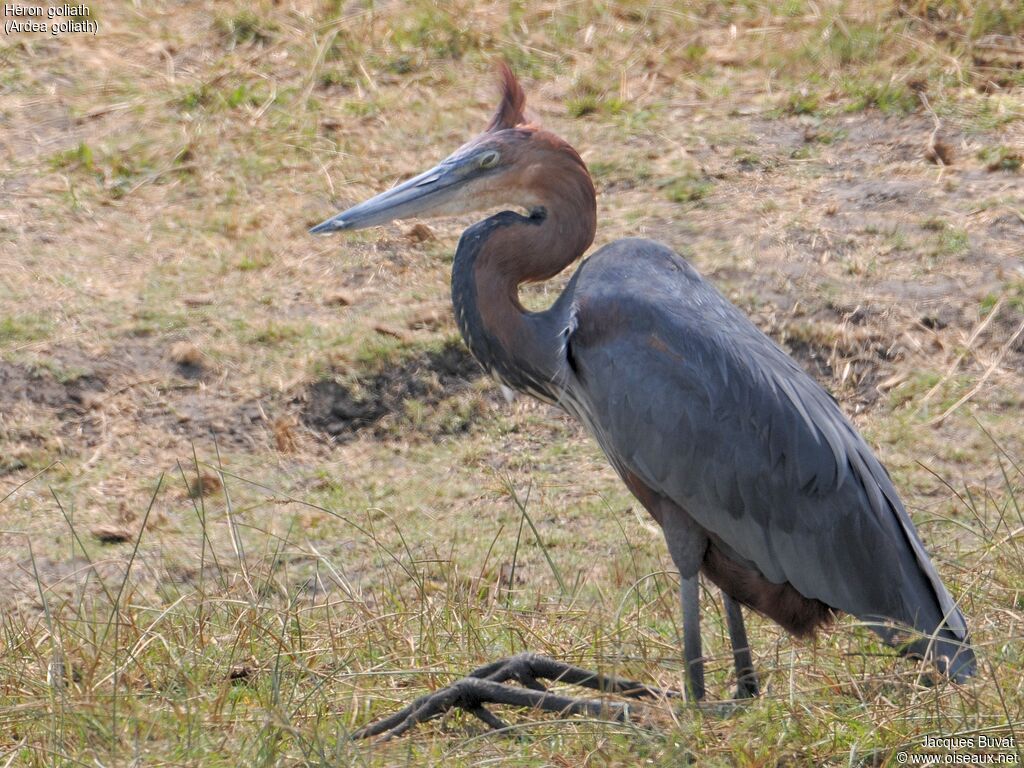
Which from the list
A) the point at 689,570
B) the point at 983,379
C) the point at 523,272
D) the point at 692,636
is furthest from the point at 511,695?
the point at 983,379

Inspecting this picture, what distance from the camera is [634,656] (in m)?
4.13

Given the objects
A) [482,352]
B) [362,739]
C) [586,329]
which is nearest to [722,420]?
[586,329]

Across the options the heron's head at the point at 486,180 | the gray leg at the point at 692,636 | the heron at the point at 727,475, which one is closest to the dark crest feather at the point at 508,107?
the heron's head at the point at 486,180

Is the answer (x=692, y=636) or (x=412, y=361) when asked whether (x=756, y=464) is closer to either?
(x=692, y=636)

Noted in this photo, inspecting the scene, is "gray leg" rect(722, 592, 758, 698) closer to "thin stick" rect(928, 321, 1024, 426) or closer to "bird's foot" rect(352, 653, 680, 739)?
"bird's foot" rect(352, 653, 680, 739)

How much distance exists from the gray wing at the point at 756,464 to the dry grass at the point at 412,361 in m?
0.23

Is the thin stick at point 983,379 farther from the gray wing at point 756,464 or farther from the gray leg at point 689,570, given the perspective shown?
the gray leg at point 689,570

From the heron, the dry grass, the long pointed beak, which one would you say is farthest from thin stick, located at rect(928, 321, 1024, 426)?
the long pointed beak

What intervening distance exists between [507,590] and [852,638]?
1.11 metres

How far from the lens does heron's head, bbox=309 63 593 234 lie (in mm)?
4484

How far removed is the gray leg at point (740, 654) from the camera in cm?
391

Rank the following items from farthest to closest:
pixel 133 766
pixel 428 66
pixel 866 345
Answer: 1. pixel 428 66
2. pixel 866 345
3. pixel 133 766

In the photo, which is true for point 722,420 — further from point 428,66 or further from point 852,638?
point 428,66

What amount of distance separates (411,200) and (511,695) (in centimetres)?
157
